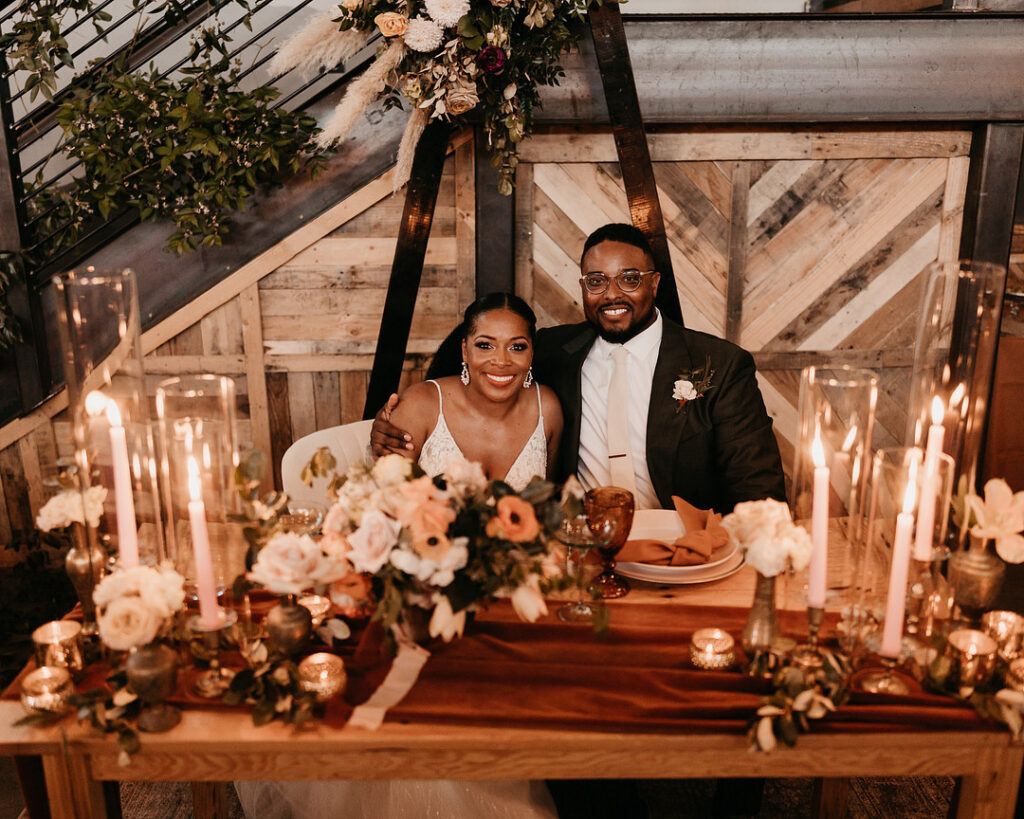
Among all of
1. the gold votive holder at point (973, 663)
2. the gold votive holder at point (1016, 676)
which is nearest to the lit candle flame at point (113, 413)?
the gold votive holder at point (973, 663)

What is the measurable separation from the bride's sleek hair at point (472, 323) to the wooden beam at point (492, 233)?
0.66 m

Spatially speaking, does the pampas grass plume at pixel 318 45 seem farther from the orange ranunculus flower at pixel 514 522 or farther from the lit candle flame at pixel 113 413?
the orange ranunculus flower at pixel 514 522

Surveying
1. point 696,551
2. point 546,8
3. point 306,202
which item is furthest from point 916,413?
point 306,202

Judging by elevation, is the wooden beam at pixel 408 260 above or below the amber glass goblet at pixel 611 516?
above

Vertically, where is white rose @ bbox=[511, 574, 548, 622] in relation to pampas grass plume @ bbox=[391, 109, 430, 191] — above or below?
below

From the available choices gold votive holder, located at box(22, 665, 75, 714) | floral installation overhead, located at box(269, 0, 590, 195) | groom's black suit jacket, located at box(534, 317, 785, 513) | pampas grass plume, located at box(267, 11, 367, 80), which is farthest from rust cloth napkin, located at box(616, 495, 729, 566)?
pampas grass plume, located at box(267, 11, 367, 80)

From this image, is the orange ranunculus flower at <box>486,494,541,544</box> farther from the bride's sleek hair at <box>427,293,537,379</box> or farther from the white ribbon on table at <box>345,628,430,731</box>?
the bride's sleek hair at <box>427,293,537,379</box>

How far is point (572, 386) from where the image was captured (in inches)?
105

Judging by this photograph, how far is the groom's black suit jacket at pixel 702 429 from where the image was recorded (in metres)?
2.56

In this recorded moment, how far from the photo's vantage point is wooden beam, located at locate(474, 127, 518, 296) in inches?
127

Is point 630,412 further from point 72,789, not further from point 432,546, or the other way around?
point 72,789

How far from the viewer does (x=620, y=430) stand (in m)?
2.60

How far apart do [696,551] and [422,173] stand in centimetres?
190

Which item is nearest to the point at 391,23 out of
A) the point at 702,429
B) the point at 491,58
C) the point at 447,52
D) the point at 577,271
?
the point at 447,52
